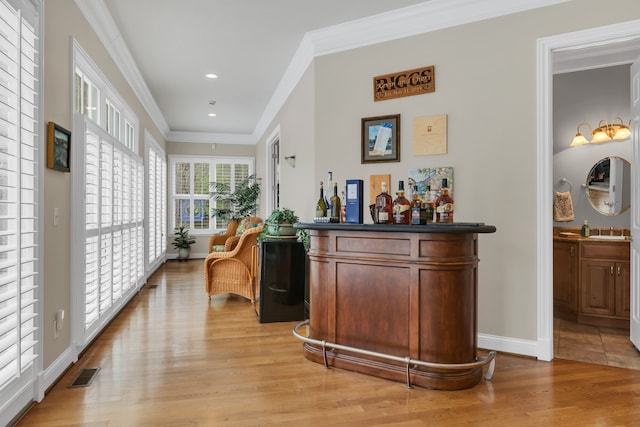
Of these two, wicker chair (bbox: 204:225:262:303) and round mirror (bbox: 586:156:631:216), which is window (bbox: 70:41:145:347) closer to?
wicker chair (bbox: 204:225:262:303)

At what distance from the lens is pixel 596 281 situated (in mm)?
3963

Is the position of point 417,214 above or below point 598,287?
above

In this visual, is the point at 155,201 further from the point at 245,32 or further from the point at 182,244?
the point at 245,32

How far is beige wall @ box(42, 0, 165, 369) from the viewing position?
8.35 feet

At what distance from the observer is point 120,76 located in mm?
4570

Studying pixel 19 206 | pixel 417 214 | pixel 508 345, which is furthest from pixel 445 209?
pixel 19 206

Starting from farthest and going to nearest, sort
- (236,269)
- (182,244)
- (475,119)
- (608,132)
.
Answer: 1. (182,244)
2. (236,269)
3. (608,132)
4. (475,119)

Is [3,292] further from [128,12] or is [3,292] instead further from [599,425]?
[599,425]

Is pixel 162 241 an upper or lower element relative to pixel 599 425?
upper

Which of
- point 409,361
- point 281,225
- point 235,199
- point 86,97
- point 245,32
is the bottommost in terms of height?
point 409,361

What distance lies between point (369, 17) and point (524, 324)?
282 centimetres

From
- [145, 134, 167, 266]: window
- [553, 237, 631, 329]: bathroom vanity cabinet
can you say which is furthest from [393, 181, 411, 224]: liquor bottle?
[145, 134, 167, 266]: window

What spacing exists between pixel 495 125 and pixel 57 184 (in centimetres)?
316

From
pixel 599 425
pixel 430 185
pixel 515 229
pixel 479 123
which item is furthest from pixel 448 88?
pixel 599 425
